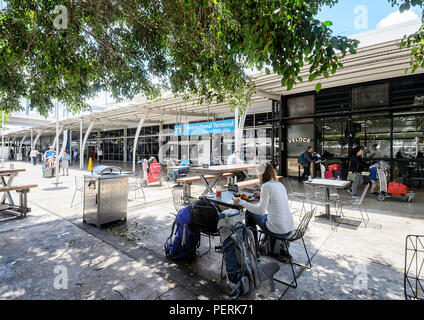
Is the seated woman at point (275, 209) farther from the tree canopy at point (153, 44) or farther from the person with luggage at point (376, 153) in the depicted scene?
the person with luggage at point (376, 153)

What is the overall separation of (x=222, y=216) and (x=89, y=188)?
3.22m

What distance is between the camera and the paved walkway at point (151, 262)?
2.54m

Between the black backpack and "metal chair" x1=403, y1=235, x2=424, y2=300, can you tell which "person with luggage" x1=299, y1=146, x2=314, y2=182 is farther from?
the black backpack

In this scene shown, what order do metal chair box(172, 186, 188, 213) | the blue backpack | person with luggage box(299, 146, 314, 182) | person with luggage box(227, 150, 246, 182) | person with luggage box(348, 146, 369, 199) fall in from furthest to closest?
person with luggage box(299, 146, 314, 182) < person with luggage box(227, 150, 246, 182) < person with luggage box(348, 146, 369, 199) < metal chair box(172, 186, 188, 213) < the blue backpack

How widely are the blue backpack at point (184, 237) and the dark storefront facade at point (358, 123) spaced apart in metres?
9.21

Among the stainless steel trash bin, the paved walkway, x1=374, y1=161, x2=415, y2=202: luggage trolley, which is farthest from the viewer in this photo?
x1=374, y1=161, x2=415, y2=202: luggage trolley

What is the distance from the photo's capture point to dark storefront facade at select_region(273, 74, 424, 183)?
8875 millimetres

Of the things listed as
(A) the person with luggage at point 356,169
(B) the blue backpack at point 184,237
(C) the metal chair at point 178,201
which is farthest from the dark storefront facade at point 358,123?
(B) the blue backpack at point 184,237

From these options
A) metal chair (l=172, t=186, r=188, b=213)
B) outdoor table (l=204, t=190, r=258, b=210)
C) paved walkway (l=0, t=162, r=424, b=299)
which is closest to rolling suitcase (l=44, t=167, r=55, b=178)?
paved walkway (l=0, t=162, r=424, b=299)

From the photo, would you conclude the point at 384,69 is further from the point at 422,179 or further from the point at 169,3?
the point at 169,3

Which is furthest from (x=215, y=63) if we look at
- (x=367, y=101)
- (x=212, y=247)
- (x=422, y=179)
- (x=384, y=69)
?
(x=422, y=179)

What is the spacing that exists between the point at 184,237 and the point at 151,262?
0.59m

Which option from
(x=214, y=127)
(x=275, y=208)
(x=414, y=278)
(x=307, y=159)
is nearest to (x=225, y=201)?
(x=275, y=208)

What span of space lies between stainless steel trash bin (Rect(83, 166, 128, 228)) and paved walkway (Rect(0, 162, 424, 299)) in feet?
0.74
